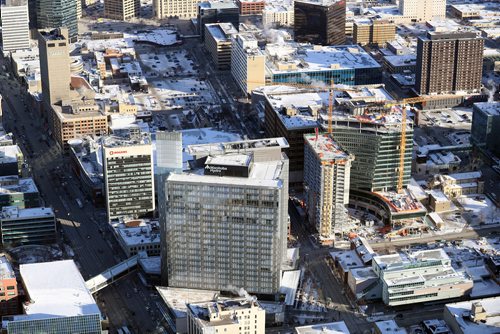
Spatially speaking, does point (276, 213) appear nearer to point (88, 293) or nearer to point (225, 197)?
point (225, 197)

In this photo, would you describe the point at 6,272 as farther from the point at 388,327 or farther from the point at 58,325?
the point at 388,327

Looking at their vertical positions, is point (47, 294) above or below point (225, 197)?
below

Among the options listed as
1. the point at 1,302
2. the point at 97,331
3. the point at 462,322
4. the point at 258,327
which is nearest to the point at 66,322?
the point at 97,331

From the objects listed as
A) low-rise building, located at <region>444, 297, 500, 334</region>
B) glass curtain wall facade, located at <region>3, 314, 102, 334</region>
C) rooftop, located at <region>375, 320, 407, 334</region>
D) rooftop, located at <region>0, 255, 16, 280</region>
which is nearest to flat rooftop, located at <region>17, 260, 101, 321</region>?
glass curtain wall facade, located at <region>3, 314, 102, 334</region>

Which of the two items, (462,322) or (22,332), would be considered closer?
(22,332)

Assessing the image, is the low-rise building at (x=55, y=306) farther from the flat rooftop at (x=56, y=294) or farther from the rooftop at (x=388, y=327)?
the rooftop at (x=388, y=327)

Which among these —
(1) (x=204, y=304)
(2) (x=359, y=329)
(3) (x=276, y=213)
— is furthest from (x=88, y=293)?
(2) (x=359, y=329)
